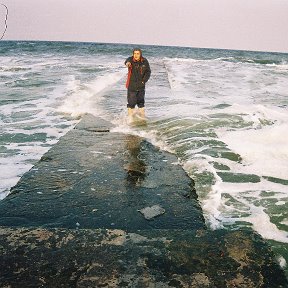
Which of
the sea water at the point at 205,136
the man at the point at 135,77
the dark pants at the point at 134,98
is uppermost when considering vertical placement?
the man at the point at 135,77

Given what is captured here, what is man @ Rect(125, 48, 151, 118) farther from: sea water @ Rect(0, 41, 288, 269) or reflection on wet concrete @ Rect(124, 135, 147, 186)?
reflection on wet concrete @ Rect(124, 135, 147, 186)

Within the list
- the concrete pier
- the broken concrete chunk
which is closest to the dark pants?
the concrete pier

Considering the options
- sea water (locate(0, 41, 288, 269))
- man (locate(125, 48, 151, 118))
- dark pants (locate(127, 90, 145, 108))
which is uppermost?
man (locate(125, 48, 151, 118))

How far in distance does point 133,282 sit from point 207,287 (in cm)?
39

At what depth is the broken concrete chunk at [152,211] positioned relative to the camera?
282cm

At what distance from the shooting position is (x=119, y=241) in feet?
6.73

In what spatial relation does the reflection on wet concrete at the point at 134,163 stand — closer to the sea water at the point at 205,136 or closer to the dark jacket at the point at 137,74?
the sea water at the point at 205,136

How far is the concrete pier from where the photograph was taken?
1.73m

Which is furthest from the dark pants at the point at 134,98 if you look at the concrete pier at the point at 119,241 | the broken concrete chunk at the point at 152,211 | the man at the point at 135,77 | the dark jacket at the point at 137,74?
the broken concrete chunk at the point at 152,211

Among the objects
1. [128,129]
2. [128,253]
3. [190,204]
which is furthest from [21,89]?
[128,253]

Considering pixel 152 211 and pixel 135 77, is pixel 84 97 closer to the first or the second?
pixel 135 77

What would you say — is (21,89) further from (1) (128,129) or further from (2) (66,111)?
(1) (128,129)

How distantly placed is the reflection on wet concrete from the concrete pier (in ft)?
0.27

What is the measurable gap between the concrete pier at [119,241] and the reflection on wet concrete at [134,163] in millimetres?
83
